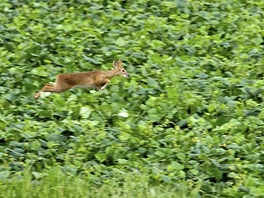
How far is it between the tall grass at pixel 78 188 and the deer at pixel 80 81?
150 cm

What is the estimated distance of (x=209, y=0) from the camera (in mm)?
9867

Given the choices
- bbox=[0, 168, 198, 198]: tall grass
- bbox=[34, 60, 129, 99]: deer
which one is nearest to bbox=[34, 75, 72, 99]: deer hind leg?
bbox=[34, 60, 129, 99]: deer

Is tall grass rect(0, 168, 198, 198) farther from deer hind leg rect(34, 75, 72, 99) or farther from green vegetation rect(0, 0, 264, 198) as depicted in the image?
deer hind leg rect(34, 75, 72, 99)

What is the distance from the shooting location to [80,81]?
721 cm

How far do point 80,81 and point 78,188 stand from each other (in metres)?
1.82

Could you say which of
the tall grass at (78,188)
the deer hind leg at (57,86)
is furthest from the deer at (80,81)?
the tall grass at (78,188)

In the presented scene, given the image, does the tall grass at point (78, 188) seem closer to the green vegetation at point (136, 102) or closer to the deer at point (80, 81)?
the green vegetation at point (136, 102)

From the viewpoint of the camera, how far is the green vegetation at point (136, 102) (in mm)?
5824

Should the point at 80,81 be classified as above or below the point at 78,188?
below

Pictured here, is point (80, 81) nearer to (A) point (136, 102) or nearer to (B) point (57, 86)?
(B) point (57, 86)

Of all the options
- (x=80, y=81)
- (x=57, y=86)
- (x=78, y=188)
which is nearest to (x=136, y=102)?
(x=80, y=81)

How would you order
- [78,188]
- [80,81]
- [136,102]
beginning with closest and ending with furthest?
[78,188], [136,102], [80,81]

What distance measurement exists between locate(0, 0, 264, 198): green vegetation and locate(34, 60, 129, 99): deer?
0.23 ft

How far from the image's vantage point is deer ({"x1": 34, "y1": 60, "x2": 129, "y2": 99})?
23.5ft
